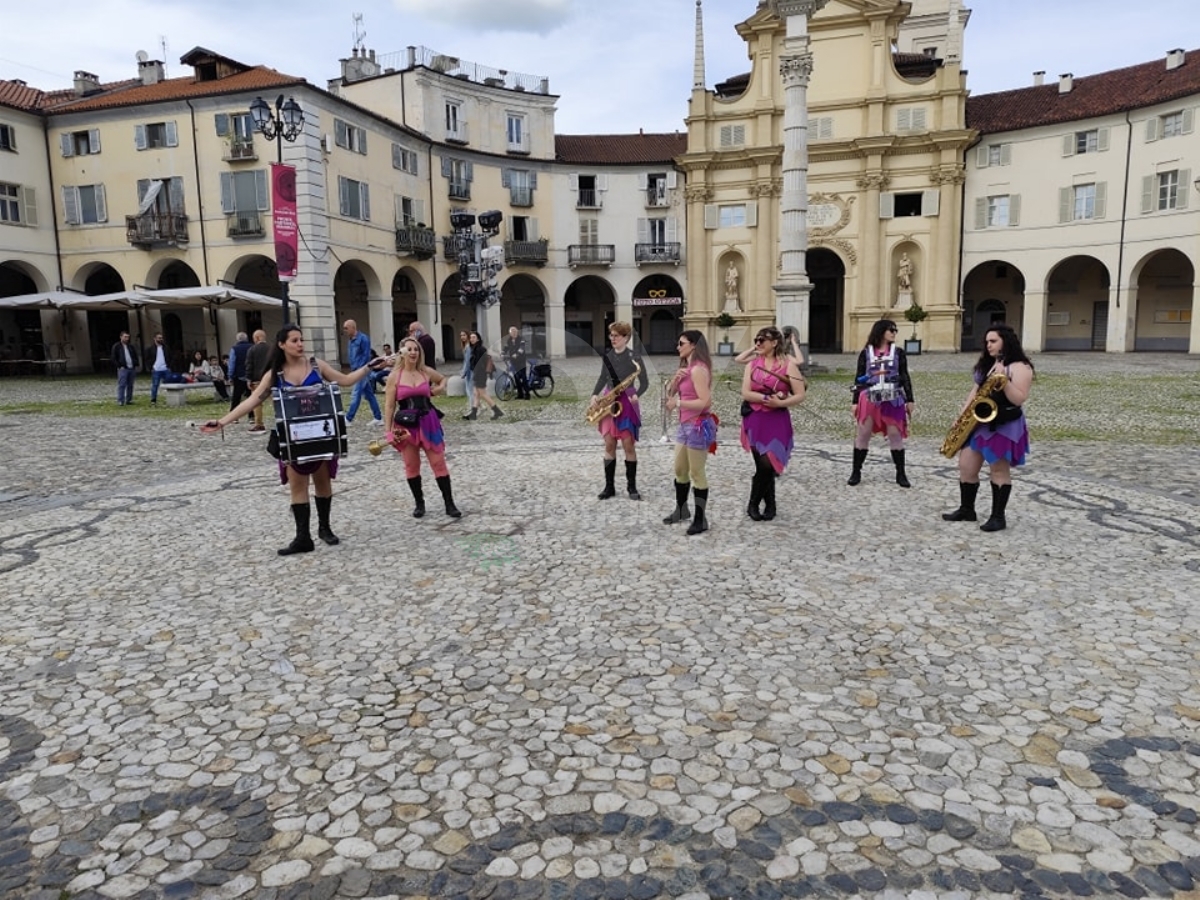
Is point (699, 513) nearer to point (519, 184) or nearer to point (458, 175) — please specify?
point (458, 175)

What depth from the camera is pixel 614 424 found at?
8594mm

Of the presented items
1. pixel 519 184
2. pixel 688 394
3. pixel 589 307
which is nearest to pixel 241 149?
pixel 519 184

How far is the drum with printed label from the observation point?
6594mm

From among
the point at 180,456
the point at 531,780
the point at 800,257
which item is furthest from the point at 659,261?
the point at 531,780

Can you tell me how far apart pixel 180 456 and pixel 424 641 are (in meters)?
9.09

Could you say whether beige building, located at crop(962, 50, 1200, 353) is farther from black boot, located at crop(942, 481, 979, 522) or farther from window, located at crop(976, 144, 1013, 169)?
black boot, located at crop(942, 481, 979, 522)

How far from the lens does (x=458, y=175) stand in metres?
42.6

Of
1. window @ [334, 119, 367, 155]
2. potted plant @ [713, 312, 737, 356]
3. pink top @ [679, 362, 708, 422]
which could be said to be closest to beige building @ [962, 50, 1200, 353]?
potted plant @ [713, 312, 737, 356]

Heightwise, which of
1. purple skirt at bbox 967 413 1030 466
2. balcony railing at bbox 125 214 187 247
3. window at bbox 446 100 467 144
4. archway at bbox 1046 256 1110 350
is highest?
window at bbox 446 100 467 144

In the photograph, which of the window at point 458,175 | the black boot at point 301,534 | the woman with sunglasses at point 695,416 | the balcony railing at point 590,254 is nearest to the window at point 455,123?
the window at point 458,175

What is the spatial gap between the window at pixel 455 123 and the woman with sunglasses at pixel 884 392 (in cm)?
3820

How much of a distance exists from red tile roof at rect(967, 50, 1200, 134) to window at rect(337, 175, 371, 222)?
29.3 m

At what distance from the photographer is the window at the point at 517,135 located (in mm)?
45312

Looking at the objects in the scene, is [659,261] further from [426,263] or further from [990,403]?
[990,403]
